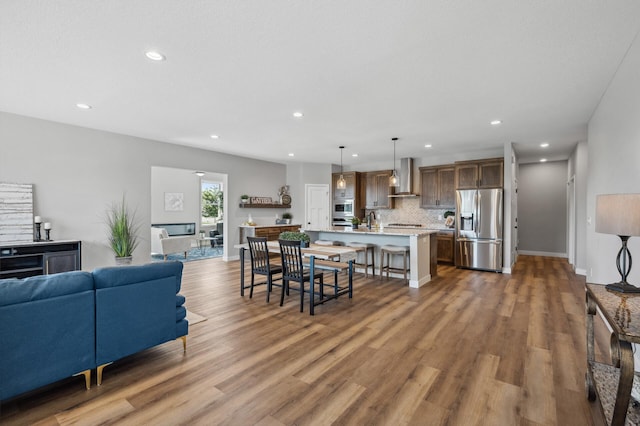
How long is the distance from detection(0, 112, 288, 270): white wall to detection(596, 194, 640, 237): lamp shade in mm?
6689

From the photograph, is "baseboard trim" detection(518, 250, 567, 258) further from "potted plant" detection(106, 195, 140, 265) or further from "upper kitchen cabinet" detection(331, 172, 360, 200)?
"potted plant" detection(106, 195, 140, 265)

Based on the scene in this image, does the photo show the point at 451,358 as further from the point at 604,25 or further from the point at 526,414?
the point at 604,25

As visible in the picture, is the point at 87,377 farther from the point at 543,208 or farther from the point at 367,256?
the point at 543,208

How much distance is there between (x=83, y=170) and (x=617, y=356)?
22.7 feet

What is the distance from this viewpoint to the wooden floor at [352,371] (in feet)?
6.33

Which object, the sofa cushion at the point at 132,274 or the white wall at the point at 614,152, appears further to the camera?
the white wall at the point at 614,152

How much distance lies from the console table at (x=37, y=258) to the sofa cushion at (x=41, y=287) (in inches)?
126

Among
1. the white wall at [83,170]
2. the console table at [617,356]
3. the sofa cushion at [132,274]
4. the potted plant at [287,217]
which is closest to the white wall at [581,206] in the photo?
the console table at [617,356]

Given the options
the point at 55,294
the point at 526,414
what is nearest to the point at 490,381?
the point at 526,414

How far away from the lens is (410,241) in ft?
16.9

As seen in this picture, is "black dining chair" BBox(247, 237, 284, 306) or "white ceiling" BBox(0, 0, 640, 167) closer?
"white ceiling" BBox(0, 0, 640, 167)

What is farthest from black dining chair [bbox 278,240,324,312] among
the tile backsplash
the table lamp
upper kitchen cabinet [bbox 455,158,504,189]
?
the tile backsplash

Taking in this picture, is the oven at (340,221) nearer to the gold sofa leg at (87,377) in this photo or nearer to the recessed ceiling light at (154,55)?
the recessed ceiling light at (154,55)

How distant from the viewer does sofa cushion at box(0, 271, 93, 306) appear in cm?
187
